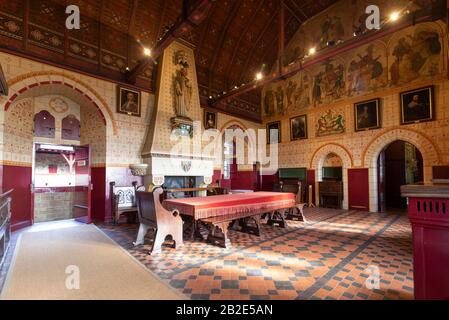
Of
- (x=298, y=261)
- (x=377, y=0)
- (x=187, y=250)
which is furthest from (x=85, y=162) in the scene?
(x=377, y=0)

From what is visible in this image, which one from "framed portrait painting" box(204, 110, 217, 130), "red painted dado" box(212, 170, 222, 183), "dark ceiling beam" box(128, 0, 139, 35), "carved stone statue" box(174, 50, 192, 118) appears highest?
"dark ceiling beam" box(128, 0, 139, 35)

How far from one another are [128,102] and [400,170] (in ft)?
41.1

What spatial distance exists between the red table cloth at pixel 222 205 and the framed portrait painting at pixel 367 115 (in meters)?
5.86

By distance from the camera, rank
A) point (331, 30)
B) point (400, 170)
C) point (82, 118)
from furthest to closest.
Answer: point (400, 170) < point (331, 30) < point (82, 118)

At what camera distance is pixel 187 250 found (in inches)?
168

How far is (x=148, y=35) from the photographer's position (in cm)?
848

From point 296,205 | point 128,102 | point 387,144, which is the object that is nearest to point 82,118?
point 128,102

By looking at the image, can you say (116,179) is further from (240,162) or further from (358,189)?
(358,189)

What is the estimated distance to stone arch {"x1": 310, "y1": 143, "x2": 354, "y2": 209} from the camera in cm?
975

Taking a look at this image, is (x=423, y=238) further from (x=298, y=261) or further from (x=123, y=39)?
(x=123, y=39)

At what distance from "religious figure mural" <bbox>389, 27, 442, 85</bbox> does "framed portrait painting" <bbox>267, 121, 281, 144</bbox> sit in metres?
5.26

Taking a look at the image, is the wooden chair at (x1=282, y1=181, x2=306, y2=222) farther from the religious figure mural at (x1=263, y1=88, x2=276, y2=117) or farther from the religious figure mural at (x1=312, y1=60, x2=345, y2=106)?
the religious figure mural at (x1=263, y1=88, x2=276, y2=117)

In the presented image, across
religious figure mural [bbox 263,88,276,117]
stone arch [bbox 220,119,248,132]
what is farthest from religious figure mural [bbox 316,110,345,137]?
stone arch [bbox 220,119,248,132]
